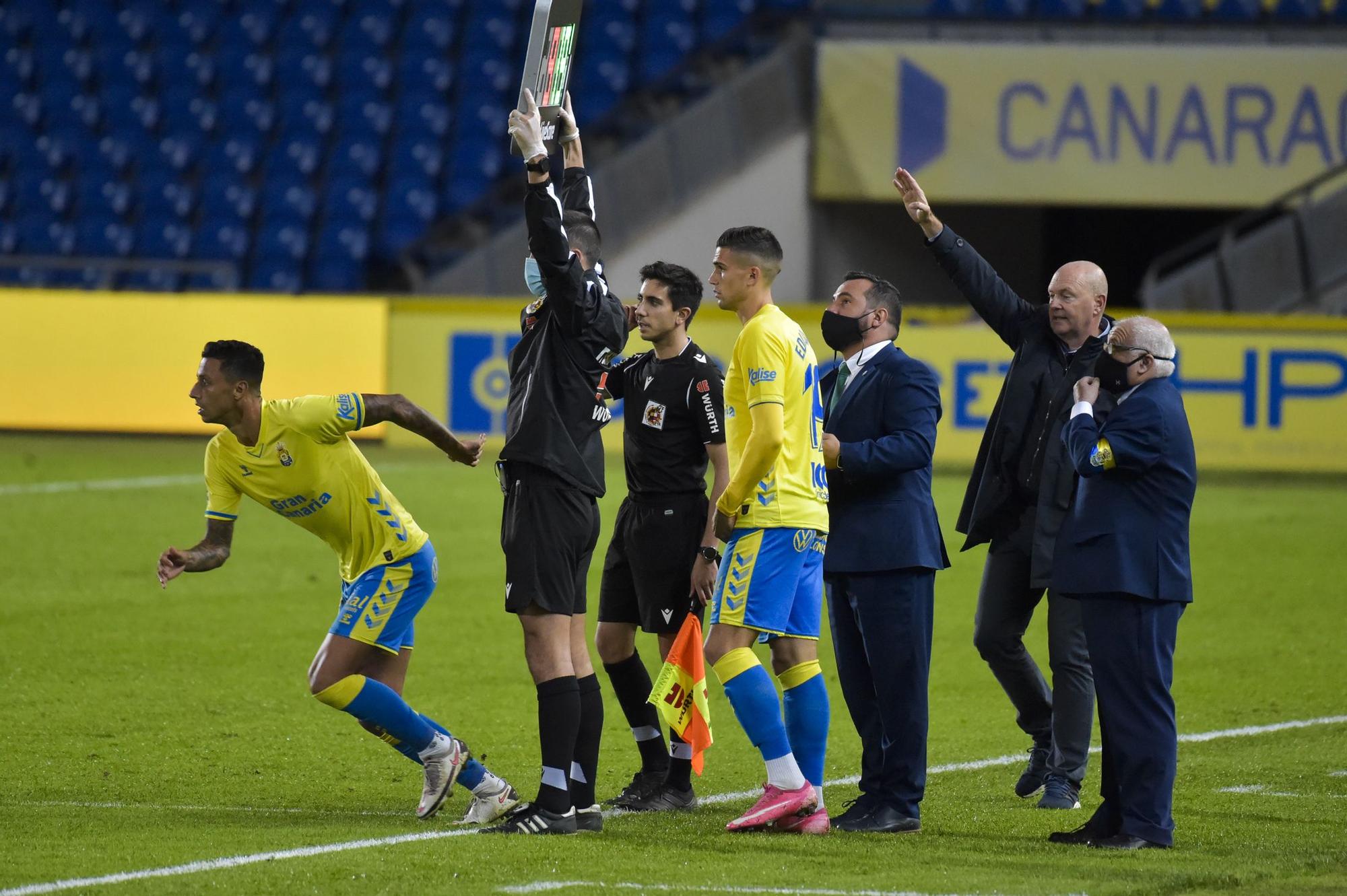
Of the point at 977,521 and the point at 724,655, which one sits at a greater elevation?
the point at 977,521

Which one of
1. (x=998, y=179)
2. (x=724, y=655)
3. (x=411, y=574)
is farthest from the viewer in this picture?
(x=998, y=179)

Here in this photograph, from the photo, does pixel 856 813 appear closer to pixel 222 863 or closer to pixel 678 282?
pixel 678 282

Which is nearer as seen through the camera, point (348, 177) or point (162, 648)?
point (162, 648)

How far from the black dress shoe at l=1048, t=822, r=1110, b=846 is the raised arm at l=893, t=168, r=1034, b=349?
2097 millimetres

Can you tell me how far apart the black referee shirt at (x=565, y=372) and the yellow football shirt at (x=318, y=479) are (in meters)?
0.70

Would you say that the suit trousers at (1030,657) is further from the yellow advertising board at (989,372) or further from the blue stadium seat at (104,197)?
the blue stadium seat at (104,197)

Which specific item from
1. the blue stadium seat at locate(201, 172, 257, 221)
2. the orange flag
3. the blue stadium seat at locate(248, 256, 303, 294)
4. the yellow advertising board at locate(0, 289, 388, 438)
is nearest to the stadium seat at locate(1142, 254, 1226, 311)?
the yellow advertising board at locate(0, 289, 388, 438)

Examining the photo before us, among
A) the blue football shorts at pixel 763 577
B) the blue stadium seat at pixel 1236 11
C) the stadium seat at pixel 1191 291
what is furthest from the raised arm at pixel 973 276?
the blue stadium seat at pixel 1236 11

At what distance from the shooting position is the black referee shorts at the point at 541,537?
6445mm

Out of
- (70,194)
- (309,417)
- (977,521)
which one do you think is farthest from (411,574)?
(70,194)

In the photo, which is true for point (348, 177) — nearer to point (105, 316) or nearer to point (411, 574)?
point (105, 316)

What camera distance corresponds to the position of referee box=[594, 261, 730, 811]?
278 inches

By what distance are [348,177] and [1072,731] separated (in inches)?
700

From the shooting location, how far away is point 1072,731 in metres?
7.32
